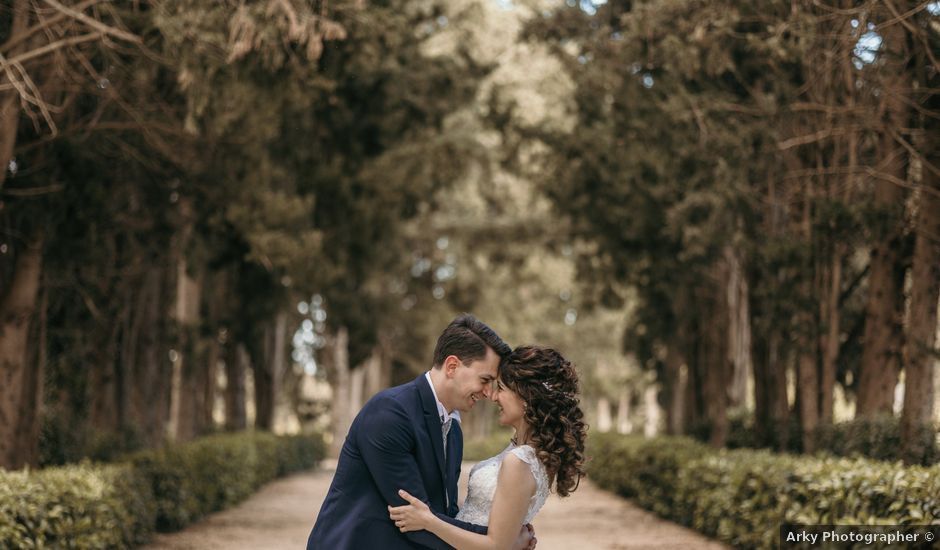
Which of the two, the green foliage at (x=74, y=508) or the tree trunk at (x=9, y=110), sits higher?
the tree trunk at (x=9, y=110)

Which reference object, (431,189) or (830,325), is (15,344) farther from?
(431,189)

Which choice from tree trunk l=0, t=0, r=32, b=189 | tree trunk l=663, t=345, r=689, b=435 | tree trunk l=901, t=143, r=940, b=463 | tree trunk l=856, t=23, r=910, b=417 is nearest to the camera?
tree trunk l=0, t=0, r=32, b=189

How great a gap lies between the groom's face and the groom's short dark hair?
26mm

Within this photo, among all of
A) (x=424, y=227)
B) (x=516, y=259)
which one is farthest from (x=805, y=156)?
(x=424, y=227)

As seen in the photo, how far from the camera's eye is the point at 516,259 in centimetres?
3566

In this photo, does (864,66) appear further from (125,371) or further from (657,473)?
(125,371)

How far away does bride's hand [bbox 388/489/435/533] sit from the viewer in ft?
15.6

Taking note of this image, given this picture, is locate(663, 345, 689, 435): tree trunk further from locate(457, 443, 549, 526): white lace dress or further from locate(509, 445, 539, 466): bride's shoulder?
locate(509, 445, 539, 466): bride's shoulder

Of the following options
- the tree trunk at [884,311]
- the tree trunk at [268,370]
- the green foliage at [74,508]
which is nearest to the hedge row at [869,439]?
the tree trunk at [884,311]

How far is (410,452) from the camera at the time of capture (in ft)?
16.1

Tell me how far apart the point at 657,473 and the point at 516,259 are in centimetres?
1571

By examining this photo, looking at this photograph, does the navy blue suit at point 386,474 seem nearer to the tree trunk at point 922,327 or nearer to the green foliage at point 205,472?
the tree trunk at point 922,327

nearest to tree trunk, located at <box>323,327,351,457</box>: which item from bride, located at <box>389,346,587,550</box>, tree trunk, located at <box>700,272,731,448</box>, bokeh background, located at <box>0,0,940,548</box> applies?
bokeh background, located at <box>0,0,940,548</box>

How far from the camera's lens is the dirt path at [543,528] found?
15.3 meters
